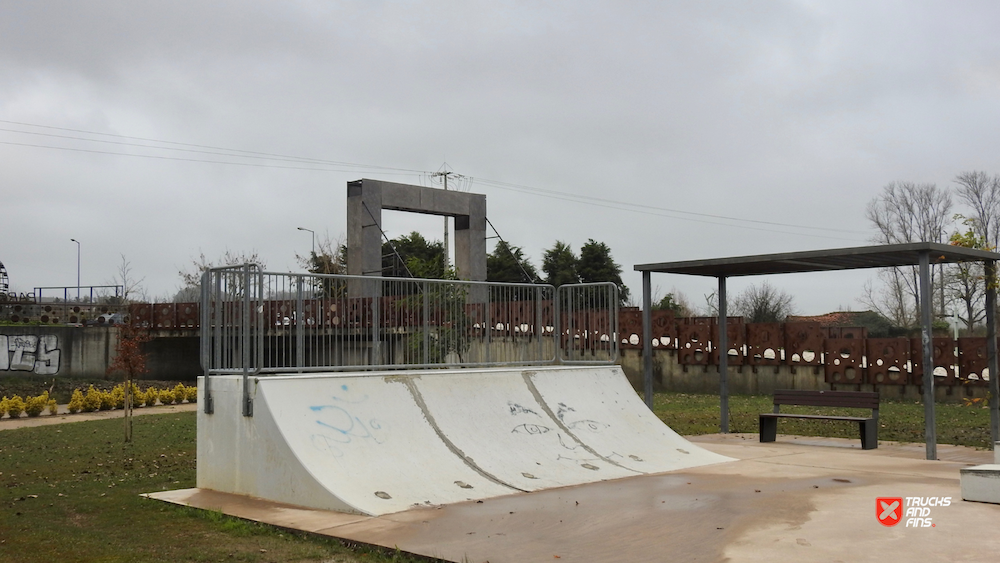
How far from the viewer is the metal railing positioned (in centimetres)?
962

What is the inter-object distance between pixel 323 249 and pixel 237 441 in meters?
46.4

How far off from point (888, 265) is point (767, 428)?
3.10 metres

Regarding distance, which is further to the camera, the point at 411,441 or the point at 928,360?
the point at 928,360

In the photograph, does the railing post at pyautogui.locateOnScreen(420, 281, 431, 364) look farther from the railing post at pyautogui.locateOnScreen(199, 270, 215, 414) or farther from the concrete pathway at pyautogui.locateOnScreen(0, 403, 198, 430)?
the concrete pathway at pyautogui.locateOnScreen(0, 403, 198, 430)

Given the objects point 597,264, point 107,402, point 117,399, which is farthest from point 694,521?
point 597,264

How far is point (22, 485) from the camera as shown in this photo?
33.9 feet

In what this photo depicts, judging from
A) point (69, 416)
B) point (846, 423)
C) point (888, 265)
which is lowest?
point (69, 416)

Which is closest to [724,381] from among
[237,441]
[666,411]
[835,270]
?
[835,270]

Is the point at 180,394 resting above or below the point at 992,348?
below

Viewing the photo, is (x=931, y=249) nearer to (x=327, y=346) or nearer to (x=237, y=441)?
(x=327, y=346)

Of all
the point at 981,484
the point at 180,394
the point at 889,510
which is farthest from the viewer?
the point at 180,394

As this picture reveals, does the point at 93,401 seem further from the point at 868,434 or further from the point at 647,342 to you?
the point at 868,434

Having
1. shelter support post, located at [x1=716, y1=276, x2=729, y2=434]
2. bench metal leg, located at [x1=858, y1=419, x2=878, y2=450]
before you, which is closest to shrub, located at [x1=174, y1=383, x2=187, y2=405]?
shelter support post, located at [x1=716, y1=276, x2=729, y2=434]

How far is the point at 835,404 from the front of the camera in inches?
522
